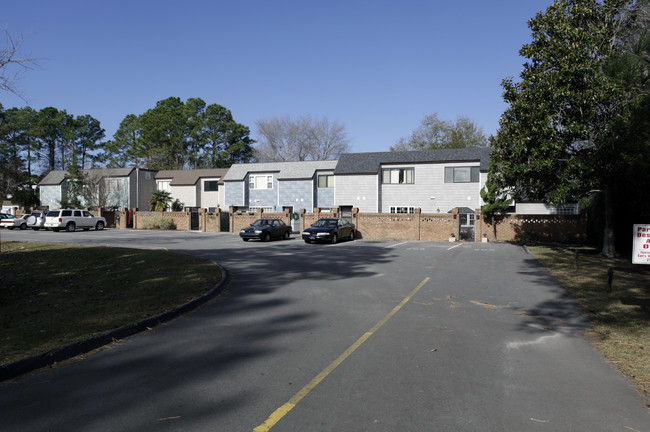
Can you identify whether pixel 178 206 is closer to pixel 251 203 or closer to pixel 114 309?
pixel 251 203

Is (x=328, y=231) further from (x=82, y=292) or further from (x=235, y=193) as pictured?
(x=235, y=193)

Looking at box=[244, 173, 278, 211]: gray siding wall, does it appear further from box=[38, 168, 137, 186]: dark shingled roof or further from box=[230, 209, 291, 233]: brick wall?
box=[38, 168, 137, 186]: dark shingled roof

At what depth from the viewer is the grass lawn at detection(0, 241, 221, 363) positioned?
22.1ft

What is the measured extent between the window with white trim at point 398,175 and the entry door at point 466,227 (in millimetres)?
7968

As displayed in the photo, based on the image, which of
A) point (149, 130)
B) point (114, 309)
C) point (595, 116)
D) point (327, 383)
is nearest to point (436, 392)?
point (327, 383)

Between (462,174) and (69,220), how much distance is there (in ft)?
112

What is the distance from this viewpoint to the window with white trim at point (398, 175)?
129 feet

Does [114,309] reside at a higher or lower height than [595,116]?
lower

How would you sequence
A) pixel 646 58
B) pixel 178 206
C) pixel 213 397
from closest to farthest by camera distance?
pixel 213 397 < pixel 646 58 < pixel 178 206

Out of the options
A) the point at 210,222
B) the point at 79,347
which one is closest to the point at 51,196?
the point at 210,222

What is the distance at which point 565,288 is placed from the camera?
1182 cm

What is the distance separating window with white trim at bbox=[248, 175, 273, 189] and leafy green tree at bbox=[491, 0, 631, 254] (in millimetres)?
29615

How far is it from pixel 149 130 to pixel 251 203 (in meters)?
31.1

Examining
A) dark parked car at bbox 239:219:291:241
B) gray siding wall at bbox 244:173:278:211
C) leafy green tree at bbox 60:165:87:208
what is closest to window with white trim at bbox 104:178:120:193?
leafy green tree at bbox 60:165:87:208
